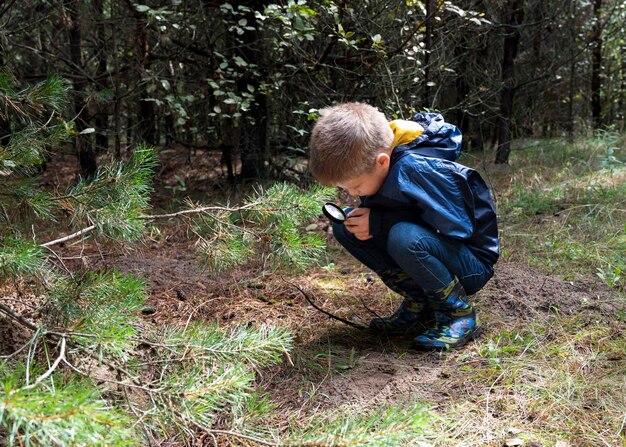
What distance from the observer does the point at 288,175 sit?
4602 mm

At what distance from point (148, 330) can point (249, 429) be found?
0.46m

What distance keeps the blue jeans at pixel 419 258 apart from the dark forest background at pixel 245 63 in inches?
55.8

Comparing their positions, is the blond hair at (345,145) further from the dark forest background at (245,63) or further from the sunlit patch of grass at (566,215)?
the dark forest background at (245,63)

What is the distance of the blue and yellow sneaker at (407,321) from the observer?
2.18 m

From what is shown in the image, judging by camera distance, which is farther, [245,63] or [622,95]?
[622,95]

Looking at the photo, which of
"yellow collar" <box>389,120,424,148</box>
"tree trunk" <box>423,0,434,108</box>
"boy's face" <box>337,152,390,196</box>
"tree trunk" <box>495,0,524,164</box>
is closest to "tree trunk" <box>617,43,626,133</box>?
"tree trunk" <box>495,0,524,164</box>

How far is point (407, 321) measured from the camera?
7.16 ft

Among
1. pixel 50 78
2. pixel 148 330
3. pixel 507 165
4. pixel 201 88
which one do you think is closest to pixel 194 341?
pixel 148 330

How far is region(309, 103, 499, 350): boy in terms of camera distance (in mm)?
1827

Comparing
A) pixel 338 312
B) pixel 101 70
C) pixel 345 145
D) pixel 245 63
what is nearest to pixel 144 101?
pixel 101 70

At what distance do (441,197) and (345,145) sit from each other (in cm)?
39

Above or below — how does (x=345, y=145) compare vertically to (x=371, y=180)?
above

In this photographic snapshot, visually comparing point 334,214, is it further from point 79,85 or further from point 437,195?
point 79,85

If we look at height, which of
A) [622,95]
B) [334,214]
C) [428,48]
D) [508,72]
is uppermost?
[428,48]
